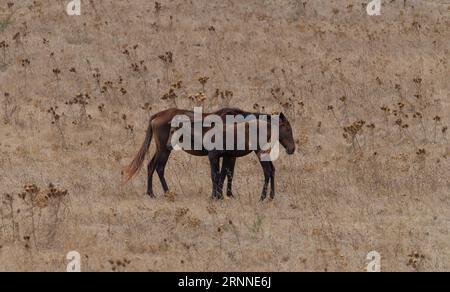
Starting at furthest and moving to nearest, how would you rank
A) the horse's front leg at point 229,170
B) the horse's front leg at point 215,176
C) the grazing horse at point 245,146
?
the horse's front leg at point 229,170, the grazing horse at point 245,146, the horse's front leg at point 215,176

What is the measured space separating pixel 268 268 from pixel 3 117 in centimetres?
1163

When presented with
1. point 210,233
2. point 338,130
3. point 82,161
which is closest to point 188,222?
point 210,233

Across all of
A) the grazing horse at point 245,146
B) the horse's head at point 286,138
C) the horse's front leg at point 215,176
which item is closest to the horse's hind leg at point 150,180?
the grazing horse at point 245,146

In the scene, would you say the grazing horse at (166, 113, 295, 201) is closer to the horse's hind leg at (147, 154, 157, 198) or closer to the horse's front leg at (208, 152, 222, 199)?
the horse's front leg at (208, 152, 222, 199)

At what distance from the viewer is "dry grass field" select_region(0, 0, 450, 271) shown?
13.2 metres

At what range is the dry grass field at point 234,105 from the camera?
1315 cm

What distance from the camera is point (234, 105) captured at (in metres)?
23.7

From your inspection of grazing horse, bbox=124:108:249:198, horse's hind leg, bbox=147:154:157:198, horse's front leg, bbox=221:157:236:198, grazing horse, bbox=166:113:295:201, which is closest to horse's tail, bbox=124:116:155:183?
grazing horse, bbox=124:108:249:198

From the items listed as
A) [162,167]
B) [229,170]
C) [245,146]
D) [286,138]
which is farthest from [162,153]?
[286,138]

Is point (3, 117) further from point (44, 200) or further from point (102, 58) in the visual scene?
point (44, 200)

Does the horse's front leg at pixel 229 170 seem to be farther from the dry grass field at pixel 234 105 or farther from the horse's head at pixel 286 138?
the horse's head at pixel 286 138

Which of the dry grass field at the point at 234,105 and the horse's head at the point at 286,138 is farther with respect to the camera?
the horse's head at the point at 286,138

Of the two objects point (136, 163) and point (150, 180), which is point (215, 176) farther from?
point (136, 163)
